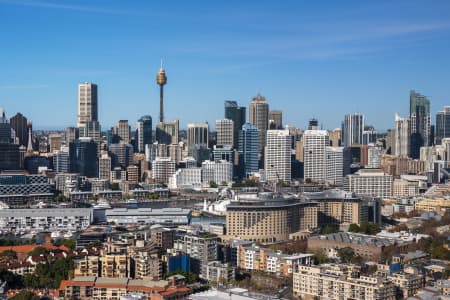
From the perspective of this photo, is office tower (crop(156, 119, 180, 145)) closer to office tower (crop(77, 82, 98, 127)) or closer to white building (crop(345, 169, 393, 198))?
office tower (crop(77, 82, 98, 127))

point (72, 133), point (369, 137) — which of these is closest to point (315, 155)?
point (369, 137)

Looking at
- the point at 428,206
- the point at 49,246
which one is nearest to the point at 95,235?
the point at 49,246

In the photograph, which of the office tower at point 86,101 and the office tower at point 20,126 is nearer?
the office tower at point 20,126

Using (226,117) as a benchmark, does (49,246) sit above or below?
below

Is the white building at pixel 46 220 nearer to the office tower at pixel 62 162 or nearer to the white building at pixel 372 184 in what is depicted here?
the white building at pixel 372 184

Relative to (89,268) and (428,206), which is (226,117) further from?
(89,268)

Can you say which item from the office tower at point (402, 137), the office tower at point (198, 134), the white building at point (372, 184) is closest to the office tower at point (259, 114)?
the office tower at point (198, 134)
